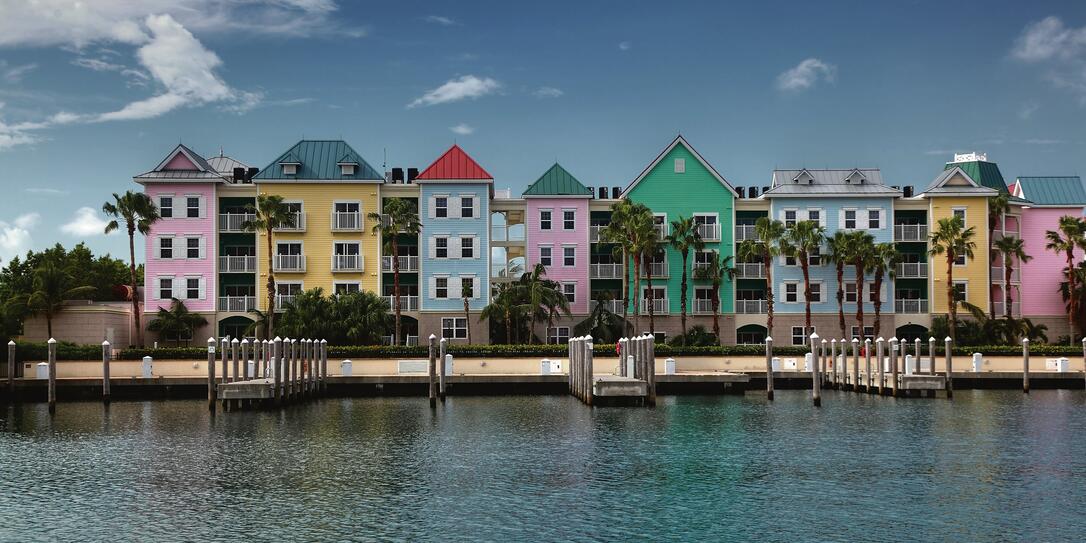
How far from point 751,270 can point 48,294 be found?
44.2 m

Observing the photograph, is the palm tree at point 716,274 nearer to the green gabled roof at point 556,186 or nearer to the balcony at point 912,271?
the green gabled roof at point 556,186

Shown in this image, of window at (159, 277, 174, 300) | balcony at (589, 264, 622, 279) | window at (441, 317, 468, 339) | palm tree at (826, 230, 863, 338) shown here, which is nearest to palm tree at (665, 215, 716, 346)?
balcony at (589, 264, 622, 279)

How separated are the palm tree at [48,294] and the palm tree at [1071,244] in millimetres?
63718

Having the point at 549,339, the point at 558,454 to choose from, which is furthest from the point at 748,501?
the point at 549,339

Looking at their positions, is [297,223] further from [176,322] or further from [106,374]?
[106,374]

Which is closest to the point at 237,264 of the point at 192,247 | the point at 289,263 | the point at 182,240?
the point at 192,247

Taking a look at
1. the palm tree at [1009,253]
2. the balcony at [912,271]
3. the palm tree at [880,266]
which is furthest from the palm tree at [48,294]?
the palm tree at [1009,253]

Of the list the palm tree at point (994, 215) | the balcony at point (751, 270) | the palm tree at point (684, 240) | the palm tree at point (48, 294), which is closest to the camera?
the palm tree at point (48, 294)

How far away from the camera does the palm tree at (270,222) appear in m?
70.6

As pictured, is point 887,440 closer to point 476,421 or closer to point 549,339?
point 476,421

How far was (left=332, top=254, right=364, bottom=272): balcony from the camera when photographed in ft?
244

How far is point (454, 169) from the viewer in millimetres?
75062

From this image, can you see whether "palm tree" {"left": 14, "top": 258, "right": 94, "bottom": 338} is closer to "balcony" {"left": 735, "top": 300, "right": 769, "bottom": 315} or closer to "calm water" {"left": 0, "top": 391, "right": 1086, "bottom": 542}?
"calm water" {"left": 0, "top": 391, "right": 1086, "bottom": 542}

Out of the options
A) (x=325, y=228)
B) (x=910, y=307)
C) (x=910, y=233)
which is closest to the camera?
(x=325, y=228)
